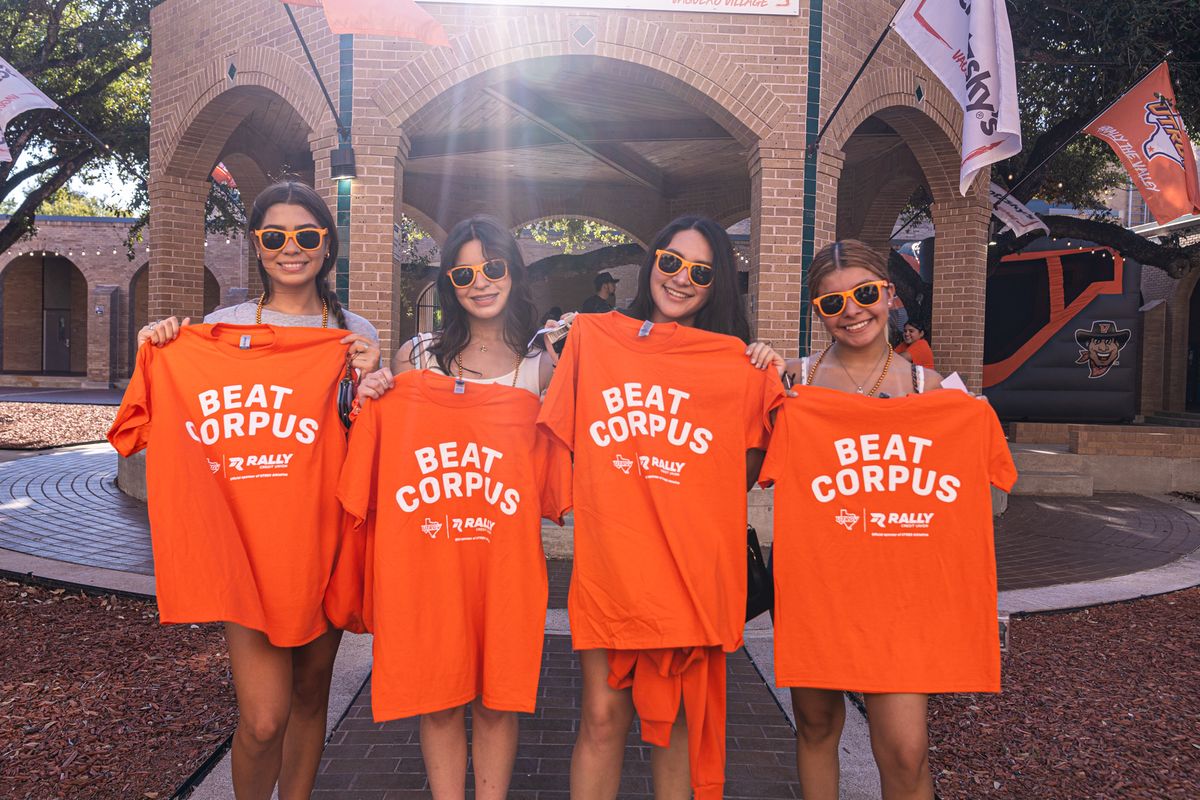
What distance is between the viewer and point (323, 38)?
7.60m

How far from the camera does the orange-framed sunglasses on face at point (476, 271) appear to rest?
256 cm

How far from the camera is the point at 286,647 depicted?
7.93 ft

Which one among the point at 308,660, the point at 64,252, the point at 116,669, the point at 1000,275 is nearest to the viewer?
the point at 308,660

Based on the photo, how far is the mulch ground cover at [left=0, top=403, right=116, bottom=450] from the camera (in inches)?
512

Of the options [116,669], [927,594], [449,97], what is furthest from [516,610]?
[449,97]

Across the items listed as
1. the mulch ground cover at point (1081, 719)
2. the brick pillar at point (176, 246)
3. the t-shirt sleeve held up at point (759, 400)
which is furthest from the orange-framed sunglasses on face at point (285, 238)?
the brick pillar at point (176, 246)

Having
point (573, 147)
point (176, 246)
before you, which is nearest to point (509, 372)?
point (176, 246)

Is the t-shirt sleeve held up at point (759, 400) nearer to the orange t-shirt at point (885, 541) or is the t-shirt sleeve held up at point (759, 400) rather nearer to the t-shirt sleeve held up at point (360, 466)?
the orange t-shirt at point (885, 541)

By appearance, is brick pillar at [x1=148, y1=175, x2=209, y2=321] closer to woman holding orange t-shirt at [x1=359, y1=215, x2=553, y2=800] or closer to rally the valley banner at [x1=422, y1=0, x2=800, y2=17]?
rally the valley banner at [x1=422, y1=0, x2=800, y2=17]

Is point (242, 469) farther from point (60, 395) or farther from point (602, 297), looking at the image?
point (60, 395)

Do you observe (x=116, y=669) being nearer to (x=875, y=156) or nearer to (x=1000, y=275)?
(x=875, y=156)

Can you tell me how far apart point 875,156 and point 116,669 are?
38.3ft

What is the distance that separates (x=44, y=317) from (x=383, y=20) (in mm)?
31877

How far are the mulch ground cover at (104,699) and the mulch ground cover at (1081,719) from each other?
3021 millimetres
